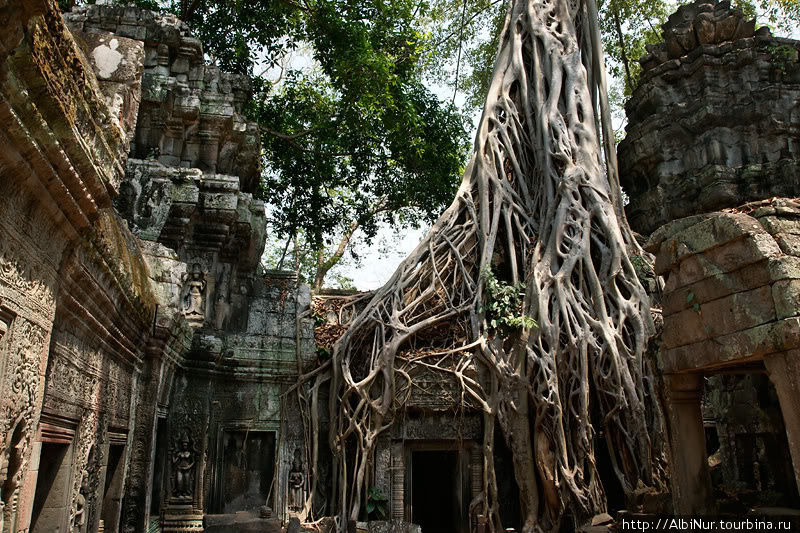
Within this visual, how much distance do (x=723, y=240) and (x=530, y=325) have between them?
11.2 ft

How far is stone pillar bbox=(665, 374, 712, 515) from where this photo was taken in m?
3.96

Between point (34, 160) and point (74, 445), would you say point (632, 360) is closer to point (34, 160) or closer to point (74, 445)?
point (74, 445)

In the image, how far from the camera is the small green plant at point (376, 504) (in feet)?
21.8

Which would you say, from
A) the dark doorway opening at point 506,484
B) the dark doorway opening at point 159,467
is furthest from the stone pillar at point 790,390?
the dark doorway opening at point 159,467

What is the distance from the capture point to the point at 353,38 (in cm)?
891

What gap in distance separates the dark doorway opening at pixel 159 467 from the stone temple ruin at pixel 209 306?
2cm

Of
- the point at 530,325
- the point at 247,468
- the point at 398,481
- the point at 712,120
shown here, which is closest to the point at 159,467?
the point at 247,468

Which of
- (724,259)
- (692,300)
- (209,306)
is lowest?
(692,300)

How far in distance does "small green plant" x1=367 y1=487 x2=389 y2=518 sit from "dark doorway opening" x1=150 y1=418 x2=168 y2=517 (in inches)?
82.6

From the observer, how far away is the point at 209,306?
21.2 feet

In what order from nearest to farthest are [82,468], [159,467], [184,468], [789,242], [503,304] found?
[82,468] → [789,242] → [159,467] → [184,468] → [503,304]

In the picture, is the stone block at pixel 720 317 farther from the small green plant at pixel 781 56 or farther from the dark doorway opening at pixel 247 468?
the small green plant at pixel 781 56

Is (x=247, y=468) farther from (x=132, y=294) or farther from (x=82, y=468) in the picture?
(x=82, y=468)

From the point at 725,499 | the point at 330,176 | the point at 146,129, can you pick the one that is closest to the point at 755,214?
the point at 725,499
